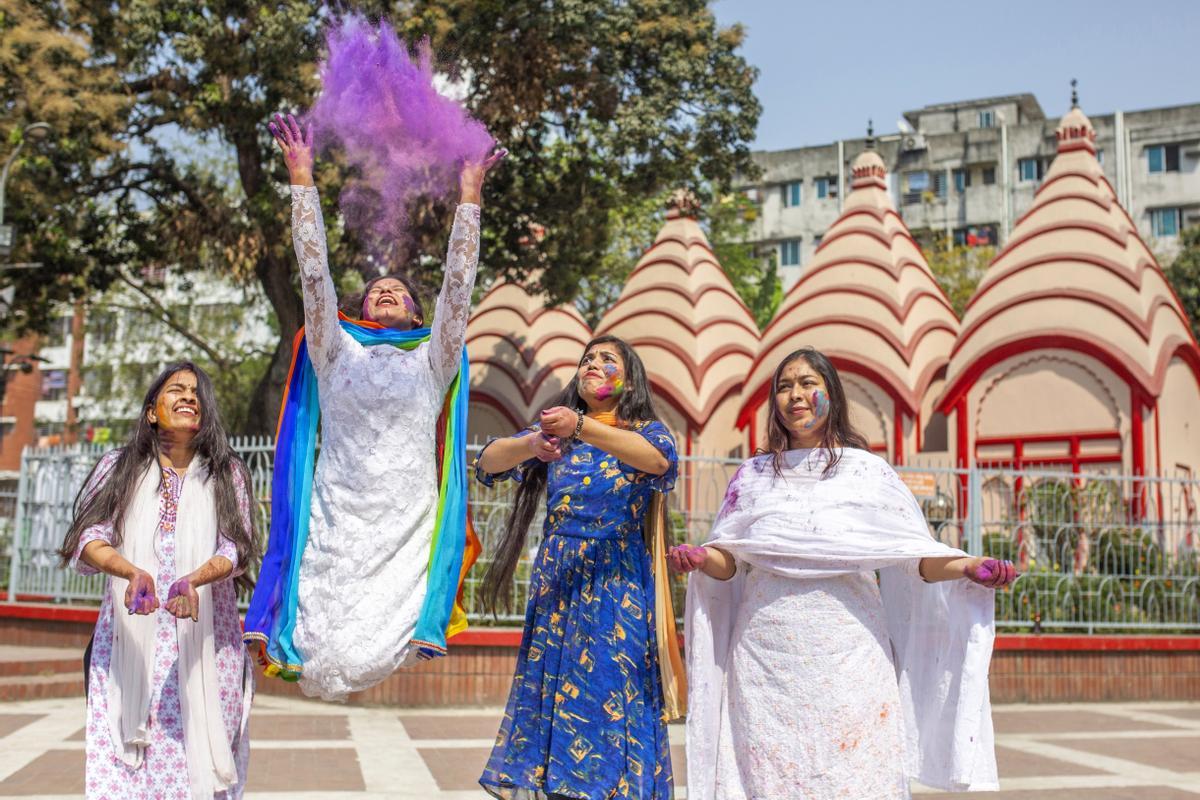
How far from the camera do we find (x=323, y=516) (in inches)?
150

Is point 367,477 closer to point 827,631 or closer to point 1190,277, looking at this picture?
point 827,631

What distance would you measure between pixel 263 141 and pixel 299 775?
10.4m

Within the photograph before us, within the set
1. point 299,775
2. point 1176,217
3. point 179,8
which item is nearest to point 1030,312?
A: point 179,8

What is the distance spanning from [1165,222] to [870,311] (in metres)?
25.0

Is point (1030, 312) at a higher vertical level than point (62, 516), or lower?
higher

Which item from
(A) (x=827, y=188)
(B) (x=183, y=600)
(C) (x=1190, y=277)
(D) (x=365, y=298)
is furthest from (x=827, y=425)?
(A) (x=827, y=188)

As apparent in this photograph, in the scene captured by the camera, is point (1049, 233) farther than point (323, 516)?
Yes

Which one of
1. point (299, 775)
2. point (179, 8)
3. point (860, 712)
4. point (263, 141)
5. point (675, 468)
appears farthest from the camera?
point (263, 141)

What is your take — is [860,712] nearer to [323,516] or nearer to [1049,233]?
[323,516]

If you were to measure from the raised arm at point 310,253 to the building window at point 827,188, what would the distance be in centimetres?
4320

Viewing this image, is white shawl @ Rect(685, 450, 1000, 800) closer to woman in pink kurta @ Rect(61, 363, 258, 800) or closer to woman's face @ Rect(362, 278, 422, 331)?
woman's face @ Rect(362, 278, 422, 331)

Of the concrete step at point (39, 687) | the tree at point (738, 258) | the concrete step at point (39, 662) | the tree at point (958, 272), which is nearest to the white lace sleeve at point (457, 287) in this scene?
the concrete step at point (39, 687)

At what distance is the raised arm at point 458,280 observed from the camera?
3.80 metres

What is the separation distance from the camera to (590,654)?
151 inches
